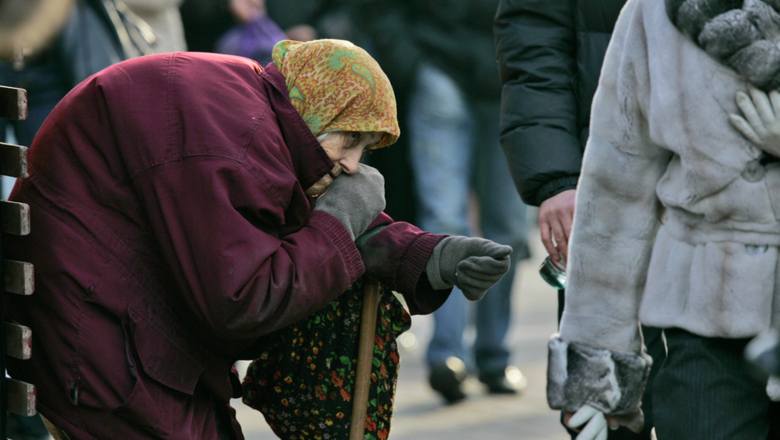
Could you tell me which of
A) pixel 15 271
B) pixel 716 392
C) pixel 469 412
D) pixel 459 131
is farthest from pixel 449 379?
pixel 15 271

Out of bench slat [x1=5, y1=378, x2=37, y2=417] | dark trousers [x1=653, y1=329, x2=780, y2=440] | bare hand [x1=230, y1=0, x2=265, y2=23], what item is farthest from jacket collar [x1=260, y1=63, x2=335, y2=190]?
bare hand [x1=230, y1=0, x2=265, y2=23]

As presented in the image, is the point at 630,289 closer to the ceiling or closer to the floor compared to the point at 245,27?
closer to the ceiling

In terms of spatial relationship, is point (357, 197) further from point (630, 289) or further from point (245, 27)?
point (245, 27)

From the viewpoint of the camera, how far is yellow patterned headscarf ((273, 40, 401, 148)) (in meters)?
2.17

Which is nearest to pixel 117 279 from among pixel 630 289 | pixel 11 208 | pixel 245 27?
pixel 11 208

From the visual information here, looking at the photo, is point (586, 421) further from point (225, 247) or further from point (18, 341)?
point (18, 341)

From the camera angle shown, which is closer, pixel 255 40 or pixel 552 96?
pixel 552 96

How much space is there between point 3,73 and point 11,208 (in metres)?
2.17

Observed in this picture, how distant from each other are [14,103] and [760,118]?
1479mm

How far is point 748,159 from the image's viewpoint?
1.95 meters

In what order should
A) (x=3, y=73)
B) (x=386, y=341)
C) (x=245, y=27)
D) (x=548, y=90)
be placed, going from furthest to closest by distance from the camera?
(x=245, y=27) → (x=3, y=73) → (x=548, y=90) → (x=386, y=341)

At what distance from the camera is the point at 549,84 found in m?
2.79

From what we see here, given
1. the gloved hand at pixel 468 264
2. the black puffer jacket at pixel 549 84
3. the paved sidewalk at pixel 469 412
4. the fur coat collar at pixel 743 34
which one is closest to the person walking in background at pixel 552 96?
the black puffer jacket at pixel 549 84

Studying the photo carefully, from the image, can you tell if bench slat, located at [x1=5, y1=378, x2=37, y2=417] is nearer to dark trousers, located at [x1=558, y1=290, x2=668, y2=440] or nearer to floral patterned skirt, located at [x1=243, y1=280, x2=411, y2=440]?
floral patterned skirt, located at [x1=243, y1=280, x2=411, y2=440]
